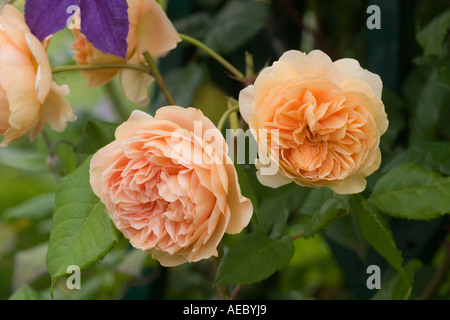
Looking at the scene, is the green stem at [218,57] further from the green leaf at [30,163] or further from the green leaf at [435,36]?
the green leaf at [30,163]

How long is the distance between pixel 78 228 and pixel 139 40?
0.19 metres

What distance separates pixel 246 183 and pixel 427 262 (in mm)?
435

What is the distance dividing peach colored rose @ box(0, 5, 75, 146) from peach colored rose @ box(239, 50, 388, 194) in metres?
0.18

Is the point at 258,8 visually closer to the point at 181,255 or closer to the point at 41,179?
the point at 181,255

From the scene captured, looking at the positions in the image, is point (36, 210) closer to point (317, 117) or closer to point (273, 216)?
point (273, 216)

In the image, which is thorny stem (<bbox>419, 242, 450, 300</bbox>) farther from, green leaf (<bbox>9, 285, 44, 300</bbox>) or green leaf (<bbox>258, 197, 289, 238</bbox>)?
green leaf (<bbox>9, 285, 44, 300</bbox>)

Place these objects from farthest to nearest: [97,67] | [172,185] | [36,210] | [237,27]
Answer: [36,210] → [237,27] → [97,67] → [172,185]

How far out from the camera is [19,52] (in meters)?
0.50

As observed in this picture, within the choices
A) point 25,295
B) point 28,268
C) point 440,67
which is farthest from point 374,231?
point 28,268

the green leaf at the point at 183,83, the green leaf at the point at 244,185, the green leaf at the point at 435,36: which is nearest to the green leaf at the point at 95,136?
the green leaf at the point at 244,185

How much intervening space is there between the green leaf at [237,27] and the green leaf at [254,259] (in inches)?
14.2

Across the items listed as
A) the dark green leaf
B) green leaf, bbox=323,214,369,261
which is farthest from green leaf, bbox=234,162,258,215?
the dark green leaf

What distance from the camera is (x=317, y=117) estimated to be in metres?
0.45
